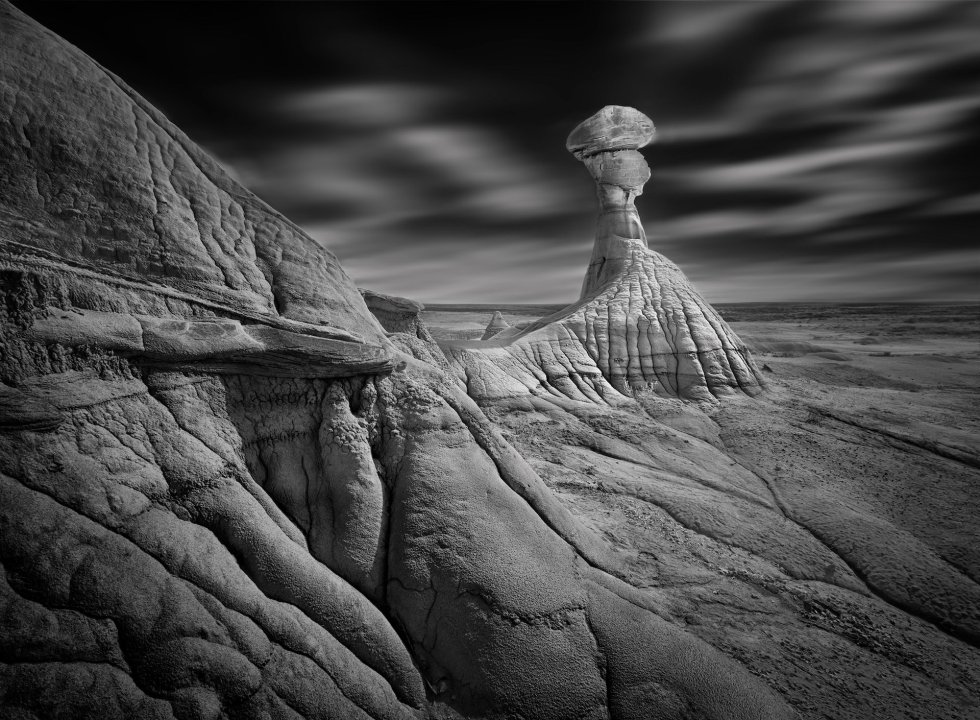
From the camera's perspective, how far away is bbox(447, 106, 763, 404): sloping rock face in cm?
937

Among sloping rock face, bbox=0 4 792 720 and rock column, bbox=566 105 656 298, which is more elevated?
rock column, bbox=566 105 656 298

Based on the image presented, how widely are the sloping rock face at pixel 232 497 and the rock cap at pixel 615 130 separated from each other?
9.73 m

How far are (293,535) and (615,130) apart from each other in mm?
11423

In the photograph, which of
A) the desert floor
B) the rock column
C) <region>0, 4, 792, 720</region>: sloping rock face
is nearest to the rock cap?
the rock column

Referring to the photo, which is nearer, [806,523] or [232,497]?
[232,497]

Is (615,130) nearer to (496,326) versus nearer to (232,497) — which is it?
(496,326)

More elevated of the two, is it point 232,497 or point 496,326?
point 496,326

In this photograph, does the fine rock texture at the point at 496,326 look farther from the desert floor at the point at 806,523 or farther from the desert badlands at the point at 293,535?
the desert badlands at the point at 293,535

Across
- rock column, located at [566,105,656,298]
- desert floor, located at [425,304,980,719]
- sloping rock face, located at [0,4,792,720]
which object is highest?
rock column, located at [566,105,656,298]

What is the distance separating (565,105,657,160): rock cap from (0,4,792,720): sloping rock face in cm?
973

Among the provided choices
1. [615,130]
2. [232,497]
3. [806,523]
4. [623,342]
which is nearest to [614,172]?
A: [615,130]

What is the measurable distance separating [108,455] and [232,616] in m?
0.95

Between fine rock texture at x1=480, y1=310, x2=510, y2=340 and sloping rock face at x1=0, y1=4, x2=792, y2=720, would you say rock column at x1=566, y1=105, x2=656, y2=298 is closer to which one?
fine rock texture at x1=480, y1=310, x2=510, y2=340

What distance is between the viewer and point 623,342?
10164 millimetres
